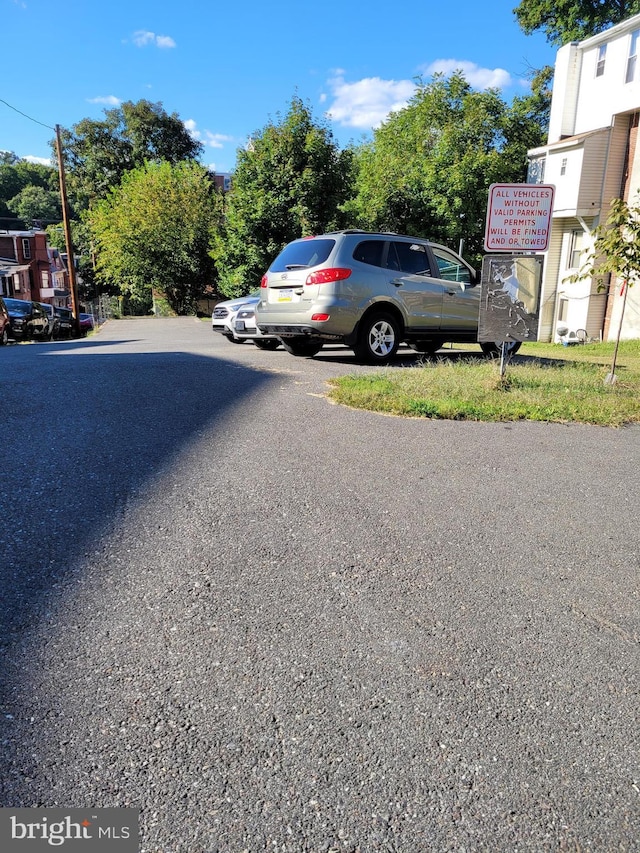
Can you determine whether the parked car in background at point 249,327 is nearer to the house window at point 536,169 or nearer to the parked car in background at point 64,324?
the parked car in background at point 64,324

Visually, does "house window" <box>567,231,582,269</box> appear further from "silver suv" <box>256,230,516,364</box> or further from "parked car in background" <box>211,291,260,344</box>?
"silver suv" <box>256,230,516,364</box>

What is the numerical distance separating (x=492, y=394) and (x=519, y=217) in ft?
7.05

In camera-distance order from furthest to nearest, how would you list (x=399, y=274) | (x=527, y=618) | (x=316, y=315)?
(x=399, y=274), (x=316, y=315), (x=527, y=618)

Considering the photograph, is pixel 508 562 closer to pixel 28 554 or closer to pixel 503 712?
pixel 503 712

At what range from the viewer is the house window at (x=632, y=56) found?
2117 cm

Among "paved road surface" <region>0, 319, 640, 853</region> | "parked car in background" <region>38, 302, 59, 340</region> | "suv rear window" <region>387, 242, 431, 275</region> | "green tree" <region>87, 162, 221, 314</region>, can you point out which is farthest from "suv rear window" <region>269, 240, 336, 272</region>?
"green tree" <region>87, 162, 221, 314</region>

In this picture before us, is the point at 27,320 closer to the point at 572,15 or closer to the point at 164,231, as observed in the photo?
the point at 164,231

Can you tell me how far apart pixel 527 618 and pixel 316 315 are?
706 cm

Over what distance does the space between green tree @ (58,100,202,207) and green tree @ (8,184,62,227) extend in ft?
107

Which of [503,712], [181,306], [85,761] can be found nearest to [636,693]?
[503,712]

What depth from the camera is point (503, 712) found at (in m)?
2.15

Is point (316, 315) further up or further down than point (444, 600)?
further up

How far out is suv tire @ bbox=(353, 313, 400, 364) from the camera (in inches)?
385

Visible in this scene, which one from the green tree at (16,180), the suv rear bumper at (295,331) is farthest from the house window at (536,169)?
the green tree at (16,180)
